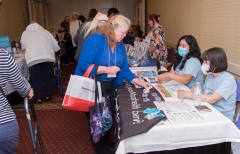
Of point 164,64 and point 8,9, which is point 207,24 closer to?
point 164,64

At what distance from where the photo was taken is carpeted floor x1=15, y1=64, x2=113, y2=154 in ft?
7.95

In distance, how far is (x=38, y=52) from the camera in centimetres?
362

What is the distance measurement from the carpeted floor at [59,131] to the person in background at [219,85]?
1328 millimetres

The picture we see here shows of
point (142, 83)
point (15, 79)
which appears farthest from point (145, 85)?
point (15, 79)

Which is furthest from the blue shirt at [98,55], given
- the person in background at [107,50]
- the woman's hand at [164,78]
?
the woman's hand at [164,78]

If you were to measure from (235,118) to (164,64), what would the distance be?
72.7 inches

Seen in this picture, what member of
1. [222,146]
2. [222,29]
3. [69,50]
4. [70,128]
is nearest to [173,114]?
[222,146]

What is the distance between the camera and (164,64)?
3.59m

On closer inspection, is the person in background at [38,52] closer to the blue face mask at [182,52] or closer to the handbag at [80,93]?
the handbag at [80,93]

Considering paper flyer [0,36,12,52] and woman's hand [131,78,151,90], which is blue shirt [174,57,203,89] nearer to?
woman's hand [131,78,151,90]

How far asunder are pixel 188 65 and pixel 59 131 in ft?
5.78

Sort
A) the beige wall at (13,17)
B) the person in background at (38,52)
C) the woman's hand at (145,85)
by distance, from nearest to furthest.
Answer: the woman's hand at (145,85) < the person in background at (38,52) < the beige wall at (13,17)

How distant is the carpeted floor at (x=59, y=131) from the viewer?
2422 mm

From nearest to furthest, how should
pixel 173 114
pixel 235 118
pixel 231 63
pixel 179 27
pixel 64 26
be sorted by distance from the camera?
pixel 173 114, pixel 235 118, pixel 231 63, pixel 179 27, pixel 64 26
